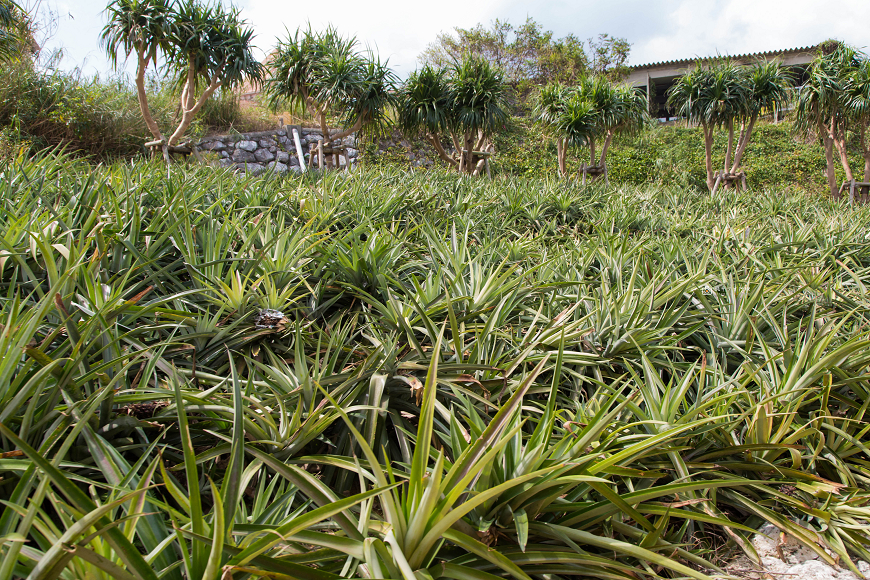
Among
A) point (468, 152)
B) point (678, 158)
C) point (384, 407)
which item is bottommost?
point (384, 407)

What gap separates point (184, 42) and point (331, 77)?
199 centimetres

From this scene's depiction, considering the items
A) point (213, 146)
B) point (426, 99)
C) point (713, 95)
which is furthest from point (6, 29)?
point (713, 95)

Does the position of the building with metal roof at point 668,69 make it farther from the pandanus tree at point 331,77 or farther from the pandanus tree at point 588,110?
the pandanus tree at point 331,77

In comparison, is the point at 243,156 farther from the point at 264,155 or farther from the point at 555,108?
the point at 555,108

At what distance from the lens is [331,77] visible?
711 cm

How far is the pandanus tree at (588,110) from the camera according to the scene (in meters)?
8.84

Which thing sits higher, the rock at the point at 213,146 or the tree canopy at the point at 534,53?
the tree canopy at the point at 534,53

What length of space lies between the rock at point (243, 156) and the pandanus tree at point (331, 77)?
410cm

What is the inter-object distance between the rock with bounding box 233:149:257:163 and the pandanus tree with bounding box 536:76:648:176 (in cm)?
709

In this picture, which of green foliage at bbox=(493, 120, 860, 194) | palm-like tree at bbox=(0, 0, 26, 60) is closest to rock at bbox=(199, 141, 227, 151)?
palm-like tree at bbox=(0, 0, 26, 60)

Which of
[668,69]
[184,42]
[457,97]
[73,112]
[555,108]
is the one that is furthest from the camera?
[668,69]

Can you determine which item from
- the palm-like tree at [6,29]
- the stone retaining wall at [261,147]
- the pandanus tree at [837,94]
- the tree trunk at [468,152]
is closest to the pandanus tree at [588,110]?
the tree trunk at [468,152]

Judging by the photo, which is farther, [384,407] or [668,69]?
[668,69]

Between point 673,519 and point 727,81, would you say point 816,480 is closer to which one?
point 673,519
